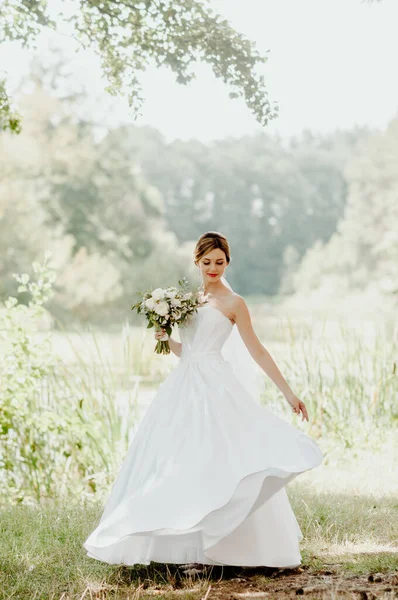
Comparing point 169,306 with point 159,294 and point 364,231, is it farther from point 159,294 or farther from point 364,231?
point 364,231

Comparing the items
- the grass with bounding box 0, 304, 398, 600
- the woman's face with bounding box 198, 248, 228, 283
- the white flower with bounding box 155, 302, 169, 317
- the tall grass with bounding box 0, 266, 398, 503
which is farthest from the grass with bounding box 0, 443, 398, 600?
the woman's face with bounding box 198, 248, 228, 283

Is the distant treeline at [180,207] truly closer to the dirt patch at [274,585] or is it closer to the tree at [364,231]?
the tree at [364,231]

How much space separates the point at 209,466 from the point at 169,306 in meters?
0.80

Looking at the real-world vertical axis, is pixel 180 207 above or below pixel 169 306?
above

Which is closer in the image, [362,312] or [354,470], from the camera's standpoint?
[354,470]

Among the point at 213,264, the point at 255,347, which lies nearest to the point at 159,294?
the point at 213,264

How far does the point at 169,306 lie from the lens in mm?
3764

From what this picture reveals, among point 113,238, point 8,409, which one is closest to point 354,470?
point 8,409

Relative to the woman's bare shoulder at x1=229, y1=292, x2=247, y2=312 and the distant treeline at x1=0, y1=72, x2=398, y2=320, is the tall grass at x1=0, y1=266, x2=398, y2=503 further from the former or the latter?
the distant treeline at x1=0, y1=72, x2=398, y2=320

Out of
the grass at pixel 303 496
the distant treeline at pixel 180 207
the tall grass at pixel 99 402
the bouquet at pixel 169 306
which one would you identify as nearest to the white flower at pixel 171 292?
the bouquet at pixel 169 306

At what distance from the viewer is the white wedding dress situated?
→ 3.30 metres

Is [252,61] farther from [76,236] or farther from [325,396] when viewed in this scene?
[76,236]

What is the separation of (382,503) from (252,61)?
3459mm

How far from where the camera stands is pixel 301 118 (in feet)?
116
